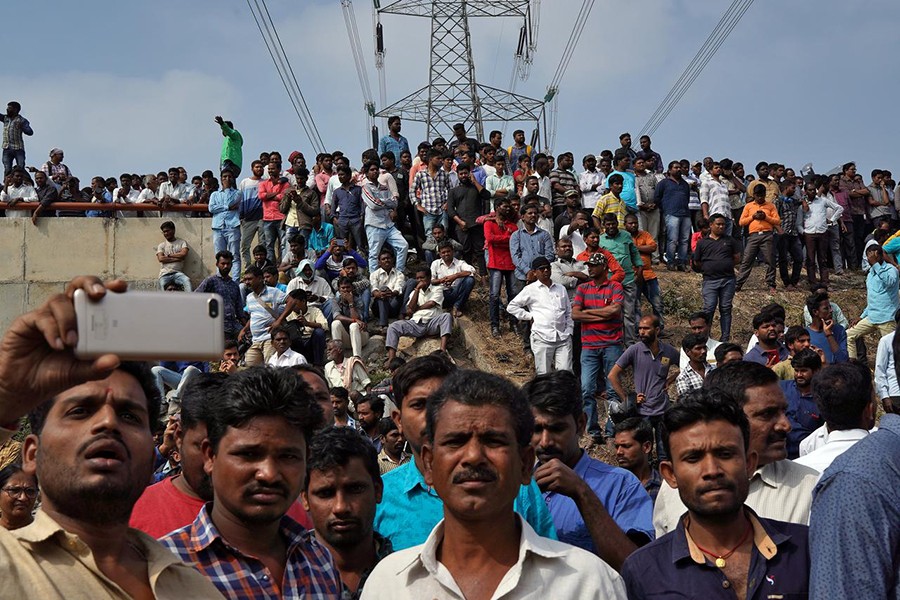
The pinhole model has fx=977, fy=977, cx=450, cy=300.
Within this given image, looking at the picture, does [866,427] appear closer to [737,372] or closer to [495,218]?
[737,372]

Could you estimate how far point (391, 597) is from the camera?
2.80 m

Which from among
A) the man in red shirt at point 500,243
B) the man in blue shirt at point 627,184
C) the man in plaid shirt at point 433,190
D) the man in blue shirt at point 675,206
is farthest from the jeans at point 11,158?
the man in blue shirt at point 675,206

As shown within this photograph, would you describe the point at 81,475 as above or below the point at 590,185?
below

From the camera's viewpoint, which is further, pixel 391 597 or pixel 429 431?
pixel 429 431

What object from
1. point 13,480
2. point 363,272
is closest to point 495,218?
point 363,272

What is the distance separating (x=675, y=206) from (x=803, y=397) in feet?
28.9

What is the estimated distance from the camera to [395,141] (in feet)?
57.6

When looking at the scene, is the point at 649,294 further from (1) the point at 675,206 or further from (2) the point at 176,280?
(2) the point at 176,280

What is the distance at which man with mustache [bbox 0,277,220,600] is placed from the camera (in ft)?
6.70

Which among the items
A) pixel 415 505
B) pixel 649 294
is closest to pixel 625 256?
pixel 649 294

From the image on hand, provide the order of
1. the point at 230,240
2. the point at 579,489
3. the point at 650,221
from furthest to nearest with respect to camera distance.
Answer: the point at 650,221
the point at 230,240
the point at 579,489

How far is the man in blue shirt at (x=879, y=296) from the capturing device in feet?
43.5

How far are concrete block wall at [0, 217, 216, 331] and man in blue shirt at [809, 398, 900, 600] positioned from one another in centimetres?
1686

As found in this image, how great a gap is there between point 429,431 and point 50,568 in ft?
4.02
